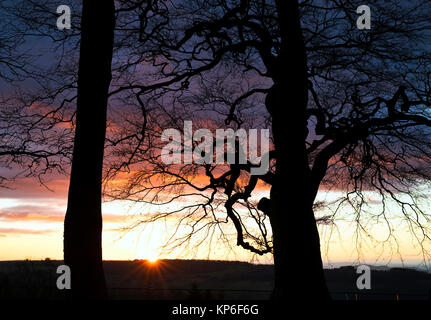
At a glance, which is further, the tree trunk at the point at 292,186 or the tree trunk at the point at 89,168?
the tree trunk at the point at 292,186

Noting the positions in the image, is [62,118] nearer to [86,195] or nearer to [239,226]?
[86,195]

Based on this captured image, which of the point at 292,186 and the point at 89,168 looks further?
the point at 292,186

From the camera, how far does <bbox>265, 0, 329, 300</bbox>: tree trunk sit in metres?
9.73

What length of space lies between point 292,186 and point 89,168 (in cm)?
428

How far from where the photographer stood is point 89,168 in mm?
8180

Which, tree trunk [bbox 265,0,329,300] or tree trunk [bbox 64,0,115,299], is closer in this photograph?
tree trunk [bbox 64,0,115,299]

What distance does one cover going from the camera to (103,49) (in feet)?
28.8

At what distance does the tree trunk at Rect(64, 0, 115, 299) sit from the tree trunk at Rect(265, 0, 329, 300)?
3878 mm

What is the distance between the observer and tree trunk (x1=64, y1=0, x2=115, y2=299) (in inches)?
315

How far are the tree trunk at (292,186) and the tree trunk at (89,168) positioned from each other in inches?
153

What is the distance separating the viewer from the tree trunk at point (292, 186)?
9.73 m
